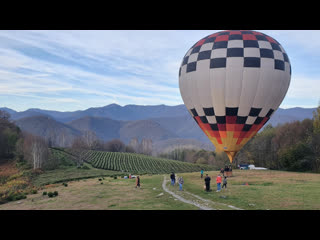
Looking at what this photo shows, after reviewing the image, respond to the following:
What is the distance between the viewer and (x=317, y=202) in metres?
16.8

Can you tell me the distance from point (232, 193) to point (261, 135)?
70.3m

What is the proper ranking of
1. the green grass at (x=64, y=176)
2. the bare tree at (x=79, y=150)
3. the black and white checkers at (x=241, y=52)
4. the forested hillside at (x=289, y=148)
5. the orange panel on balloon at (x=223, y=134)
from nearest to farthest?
1. the black and white checkers at (x=241, y=52)
2. the orange panel on balloon at (x=223, y=134)
3. the green grass at (x=64, y=176)
4. the forested hillside at (x=289, y=148)
5. the bare tree at (x=79, y=150)

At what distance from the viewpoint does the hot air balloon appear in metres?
24.8

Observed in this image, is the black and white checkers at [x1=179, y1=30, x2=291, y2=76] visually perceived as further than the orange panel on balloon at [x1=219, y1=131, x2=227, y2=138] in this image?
No

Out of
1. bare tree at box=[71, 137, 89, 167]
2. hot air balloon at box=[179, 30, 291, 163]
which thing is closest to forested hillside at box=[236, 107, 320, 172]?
hot air balloon at box=[179, 30, 291, 163]

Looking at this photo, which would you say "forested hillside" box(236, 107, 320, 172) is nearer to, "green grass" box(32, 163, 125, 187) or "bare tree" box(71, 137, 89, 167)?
"green grass" box(32, 163, 125, 187)

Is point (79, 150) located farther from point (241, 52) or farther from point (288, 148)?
point (241, 52)

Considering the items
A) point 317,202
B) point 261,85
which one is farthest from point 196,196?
point 261,85

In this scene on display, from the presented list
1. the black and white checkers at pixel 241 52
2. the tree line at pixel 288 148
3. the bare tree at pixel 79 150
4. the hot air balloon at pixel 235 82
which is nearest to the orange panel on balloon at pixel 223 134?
the hot air balloon at pixel 235 82

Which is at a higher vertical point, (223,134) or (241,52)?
(241,52)

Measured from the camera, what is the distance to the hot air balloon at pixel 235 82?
24.8m

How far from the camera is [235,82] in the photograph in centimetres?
2483

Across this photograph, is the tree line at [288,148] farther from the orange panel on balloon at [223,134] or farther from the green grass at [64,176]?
the green grass at [64,176]

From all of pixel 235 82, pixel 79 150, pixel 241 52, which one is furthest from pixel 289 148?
pixel 79 150
